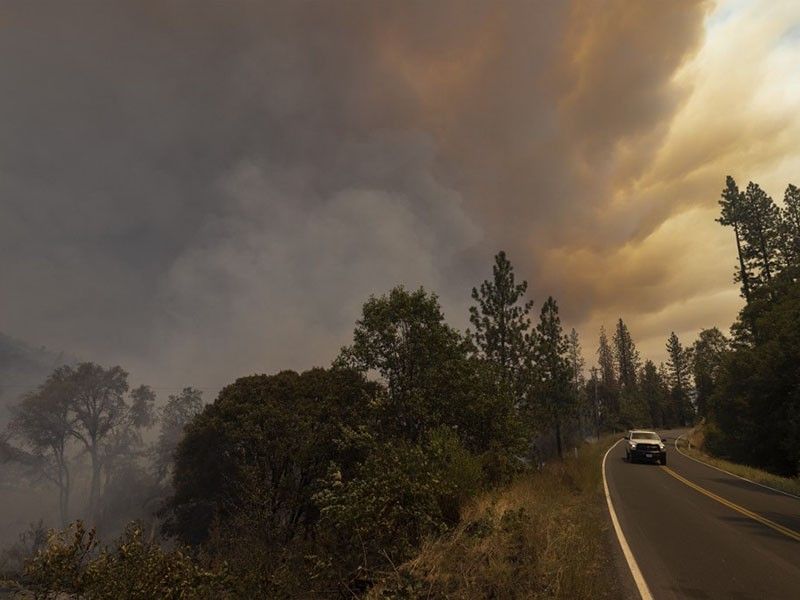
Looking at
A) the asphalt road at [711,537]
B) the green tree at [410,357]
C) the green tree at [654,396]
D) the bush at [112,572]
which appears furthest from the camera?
the green tree at [654,396]

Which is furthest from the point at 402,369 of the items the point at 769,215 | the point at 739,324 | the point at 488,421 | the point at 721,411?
the point at 769,215

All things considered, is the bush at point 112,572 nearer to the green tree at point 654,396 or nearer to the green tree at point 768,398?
the green tree at point 768,398

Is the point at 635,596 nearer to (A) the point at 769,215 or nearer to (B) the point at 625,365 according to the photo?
(A) the point at 769,215

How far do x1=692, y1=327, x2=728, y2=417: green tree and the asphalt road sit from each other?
94.6 metres

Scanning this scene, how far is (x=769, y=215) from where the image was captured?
179 ft

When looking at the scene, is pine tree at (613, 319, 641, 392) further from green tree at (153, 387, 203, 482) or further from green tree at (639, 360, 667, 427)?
green tree at (153, 387, 203, 482)

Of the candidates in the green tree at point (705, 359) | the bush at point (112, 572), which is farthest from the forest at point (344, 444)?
the green tree at point (705, 359)

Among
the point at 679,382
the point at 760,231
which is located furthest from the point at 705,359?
the point at 760,231

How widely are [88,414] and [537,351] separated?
220 ft

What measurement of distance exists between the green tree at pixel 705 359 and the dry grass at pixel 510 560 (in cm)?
10517

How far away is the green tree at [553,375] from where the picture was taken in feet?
108

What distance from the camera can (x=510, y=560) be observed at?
7613 mm

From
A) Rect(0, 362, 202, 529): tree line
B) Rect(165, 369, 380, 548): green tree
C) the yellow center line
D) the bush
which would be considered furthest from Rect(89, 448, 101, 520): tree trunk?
the yellow center line

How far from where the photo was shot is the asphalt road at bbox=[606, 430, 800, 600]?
24.1 feet
